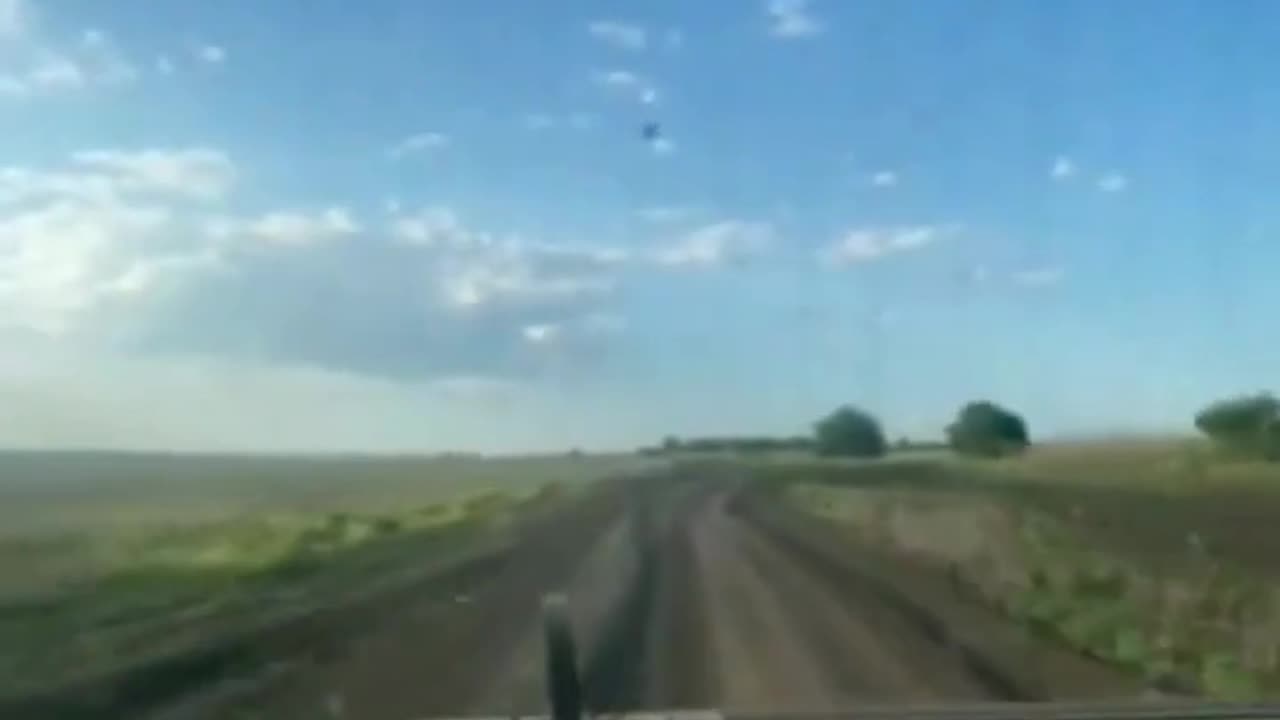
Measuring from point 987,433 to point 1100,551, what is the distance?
1.00 metres

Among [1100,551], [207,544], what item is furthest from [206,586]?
[1100,551]

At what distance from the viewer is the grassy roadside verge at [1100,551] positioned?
5840 mm

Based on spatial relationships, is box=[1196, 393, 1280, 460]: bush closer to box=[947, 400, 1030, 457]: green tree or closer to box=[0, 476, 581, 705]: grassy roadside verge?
box=[947, 400, 1030, 457]: green tree

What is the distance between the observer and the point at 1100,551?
6.55 meters

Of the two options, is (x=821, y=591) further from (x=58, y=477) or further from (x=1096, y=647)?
(x=58, y=477)

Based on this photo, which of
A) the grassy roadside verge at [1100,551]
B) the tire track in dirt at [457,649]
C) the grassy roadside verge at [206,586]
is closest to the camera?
the grassy roadside verge at [206,586]

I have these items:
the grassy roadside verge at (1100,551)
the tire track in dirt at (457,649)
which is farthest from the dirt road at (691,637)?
the grassy roadside verge at (1100,551)

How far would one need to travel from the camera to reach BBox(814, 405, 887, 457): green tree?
5.77m

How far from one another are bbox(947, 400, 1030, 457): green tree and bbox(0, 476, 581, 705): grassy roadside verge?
132 centimetres

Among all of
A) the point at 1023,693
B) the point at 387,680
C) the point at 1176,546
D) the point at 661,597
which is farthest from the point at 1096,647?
the point at 387,680

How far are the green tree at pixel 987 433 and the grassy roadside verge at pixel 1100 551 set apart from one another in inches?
8.1

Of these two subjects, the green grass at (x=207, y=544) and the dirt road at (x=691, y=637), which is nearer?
the green grass at (x=207, y=544)

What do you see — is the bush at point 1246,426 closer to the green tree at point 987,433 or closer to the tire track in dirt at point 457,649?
the green tree at point 987,433

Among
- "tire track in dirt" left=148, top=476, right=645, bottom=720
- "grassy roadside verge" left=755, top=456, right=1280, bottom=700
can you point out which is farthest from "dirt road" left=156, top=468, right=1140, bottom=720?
"grassy roadside verge" left=755, top=456, right=1280, bottom=700
